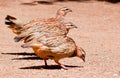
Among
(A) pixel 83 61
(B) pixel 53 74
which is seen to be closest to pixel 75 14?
(A) pixel 83 61

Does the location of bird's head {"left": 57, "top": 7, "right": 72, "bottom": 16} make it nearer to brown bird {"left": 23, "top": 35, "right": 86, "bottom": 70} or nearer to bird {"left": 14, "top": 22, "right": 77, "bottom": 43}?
bird {"left": 14, "top": 22, "right": 77, "bottom": 43}

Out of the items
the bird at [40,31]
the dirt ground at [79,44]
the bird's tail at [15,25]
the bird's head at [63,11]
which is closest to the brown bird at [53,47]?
the dirt ground at [79,44]

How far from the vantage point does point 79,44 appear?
12562 millimetres

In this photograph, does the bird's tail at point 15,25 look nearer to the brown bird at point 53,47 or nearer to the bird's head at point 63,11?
the bird's head at point 63,11

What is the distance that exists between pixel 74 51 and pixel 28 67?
3.15 feet

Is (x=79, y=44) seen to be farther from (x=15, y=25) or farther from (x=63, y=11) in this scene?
(x=15, y=25)

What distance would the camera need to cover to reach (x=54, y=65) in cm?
988

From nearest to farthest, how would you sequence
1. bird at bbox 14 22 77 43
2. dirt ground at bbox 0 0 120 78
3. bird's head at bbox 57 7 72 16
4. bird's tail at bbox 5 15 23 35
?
1. dirt ground at bbox 0 0 120 78
2. bird at bbox 14 22 77 43
3. bird's tail at bbox 5 15 23 35
4. bird's head at bbox 57 7 72 16

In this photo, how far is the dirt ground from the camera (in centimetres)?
908

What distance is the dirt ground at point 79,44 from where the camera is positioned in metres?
9.08

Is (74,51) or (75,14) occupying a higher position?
(74,51)

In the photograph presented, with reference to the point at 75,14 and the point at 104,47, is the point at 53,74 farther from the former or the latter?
the point at 75,14

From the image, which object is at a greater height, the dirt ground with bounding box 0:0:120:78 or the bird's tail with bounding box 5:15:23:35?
the bird's tail with bounding box 5:15:23:35

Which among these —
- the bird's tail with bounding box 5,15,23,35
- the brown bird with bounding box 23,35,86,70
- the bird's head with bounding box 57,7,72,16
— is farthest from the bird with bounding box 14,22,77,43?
the bird's head with bounding box 57,7,72,16
